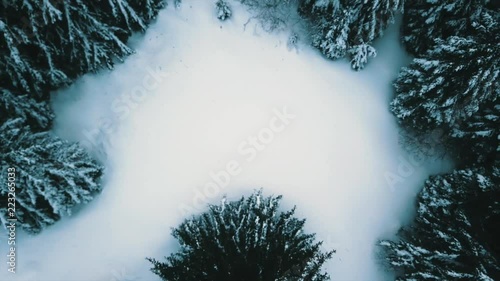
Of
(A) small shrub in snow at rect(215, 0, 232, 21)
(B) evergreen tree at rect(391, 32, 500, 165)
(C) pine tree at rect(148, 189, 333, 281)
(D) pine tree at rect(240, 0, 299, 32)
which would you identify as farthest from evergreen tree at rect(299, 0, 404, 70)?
(C) pine tree at rect(148, 189, 333, 281)

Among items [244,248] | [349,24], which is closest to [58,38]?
[244,248]

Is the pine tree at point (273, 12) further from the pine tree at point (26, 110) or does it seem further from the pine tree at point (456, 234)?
the pine tree at point (456, 234)

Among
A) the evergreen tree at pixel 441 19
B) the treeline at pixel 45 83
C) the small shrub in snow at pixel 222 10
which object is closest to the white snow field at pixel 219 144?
the small shrub in snow at pixel 222 10

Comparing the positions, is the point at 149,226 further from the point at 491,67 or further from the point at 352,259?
the point at 491,67

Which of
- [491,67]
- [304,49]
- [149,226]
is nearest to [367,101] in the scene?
[304,49]

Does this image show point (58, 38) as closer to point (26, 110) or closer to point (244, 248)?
point (26, 110)

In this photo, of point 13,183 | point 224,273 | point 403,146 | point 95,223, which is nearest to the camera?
point 13,183

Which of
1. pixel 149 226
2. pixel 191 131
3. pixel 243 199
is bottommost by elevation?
pixel 243 199
